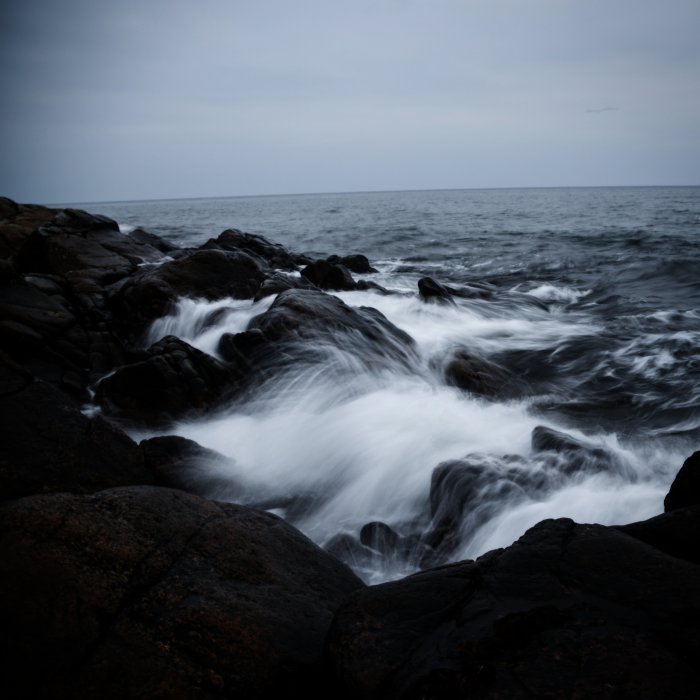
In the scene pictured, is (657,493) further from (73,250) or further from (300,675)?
(73,250)

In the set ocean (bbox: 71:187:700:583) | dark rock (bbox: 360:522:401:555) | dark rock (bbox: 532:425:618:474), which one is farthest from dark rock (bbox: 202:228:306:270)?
dark rock (bbox: 360:522:401:555)

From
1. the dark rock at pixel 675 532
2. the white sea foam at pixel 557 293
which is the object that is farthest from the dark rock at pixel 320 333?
the white sea foam at pixel 557 293

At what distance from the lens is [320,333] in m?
8.08

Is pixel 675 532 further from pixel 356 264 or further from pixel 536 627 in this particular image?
pixel 356 264

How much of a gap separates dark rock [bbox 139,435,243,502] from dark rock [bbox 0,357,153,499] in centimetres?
49

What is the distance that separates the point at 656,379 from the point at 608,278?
9132mm

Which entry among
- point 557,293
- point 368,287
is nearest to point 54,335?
point 368,287

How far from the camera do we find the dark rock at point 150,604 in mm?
2312

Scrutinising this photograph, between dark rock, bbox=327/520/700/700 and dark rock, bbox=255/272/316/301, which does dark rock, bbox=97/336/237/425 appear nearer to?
dark rock, bbox=255/272/316/301

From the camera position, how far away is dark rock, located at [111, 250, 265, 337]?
367 inches

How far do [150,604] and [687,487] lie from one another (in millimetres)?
3050

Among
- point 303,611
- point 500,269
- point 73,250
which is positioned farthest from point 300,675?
point 500,269

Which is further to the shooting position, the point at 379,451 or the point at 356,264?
the point at 356,264

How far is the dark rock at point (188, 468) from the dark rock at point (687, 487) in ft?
12.0
